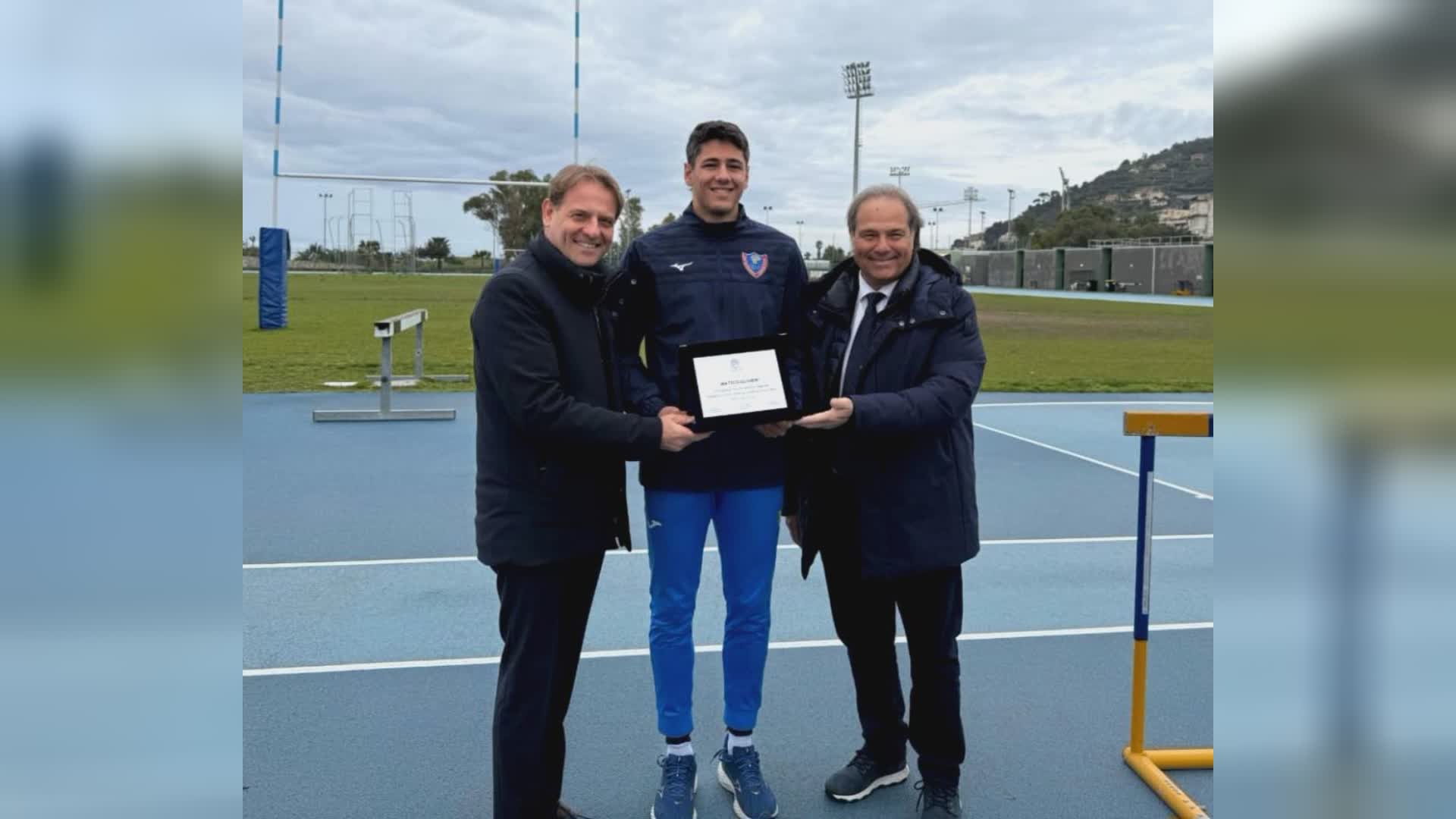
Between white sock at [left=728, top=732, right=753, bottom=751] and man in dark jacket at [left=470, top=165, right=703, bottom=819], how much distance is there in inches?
22.9

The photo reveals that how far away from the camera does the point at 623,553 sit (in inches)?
235

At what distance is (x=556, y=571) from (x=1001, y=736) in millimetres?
1782

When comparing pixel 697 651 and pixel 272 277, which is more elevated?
pixel 272 277

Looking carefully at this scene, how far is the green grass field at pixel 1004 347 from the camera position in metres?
15.0

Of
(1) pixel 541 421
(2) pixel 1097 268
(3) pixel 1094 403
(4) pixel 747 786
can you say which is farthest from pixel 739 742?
(2) pixel 1097 268

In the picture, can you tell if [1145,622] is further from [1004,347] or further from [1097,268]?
[1097,268]

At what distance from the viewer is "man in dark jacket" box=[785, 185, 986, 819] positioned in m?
2.90

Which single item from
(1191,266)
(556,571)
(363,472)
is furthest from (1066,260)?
(556,571)

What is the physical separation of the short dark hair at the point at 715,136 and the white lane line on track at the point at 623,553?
2683 millimetres

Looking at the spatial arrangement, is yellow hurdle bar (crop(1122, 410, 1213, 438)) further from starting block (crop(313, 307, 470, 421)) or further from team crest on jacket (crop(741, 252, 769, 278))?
starting block (crop(313, 307, 470, 421))

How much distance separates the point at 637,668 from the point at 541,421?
6.17 feet

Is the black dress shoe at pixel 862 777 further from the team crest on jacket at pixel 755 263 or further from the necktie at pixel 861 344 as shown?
the team crest on jacket at pixel 755 263

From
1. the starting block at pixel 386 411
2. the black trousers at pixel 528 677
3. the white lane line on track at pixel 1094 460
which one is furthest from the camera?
the starting block at pixel 386 411

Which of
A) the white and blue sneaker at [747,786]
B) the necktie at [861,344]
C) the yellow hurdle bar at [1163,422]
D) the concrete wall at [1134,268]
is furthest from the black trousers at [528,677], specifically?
the concrete wall at [1134,268]
